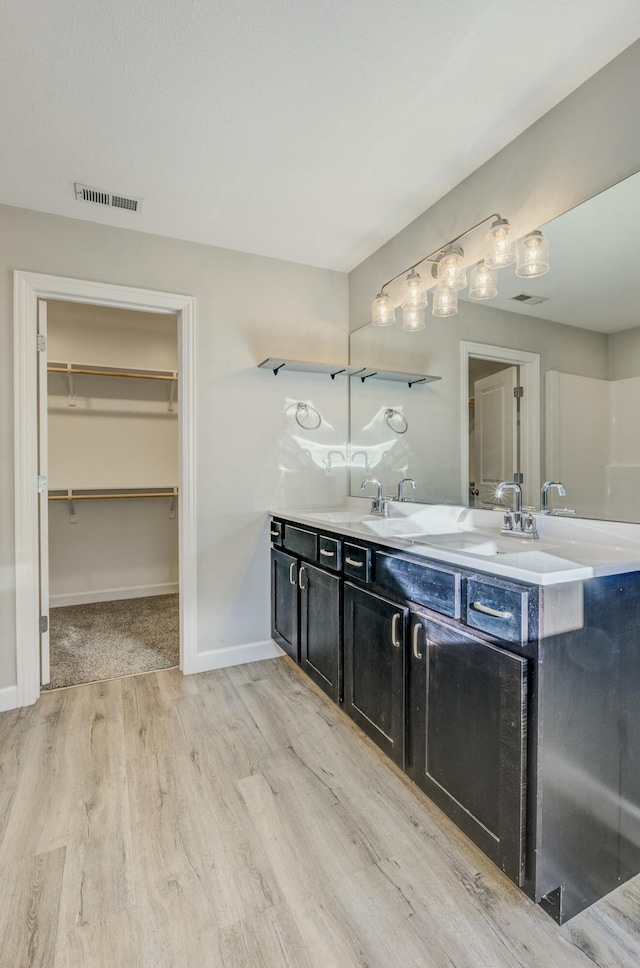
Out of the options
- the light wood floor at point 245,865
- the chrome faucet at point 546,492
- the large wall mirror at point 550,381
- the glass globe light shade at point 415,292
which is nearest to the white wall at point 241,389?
the large wall mirror at point 550,381

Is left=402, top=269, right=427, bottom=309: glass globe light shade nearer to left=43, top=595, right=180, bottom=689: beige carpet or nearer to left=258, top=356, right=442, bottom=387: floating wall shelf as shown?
left=258, top=356, right=442, bottom=387: floating wall shelf

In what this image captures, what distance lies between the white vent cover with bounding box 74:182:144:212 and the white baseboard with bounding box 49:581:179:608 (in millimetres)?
3025

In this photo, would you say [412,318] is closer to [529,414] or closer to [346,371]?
[346,371]

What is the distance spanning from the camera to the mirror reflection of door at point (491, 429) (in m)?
1.97

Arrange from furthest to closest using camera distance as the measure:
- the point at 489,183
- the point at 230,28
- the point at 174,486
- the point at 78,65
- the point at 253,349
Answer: the point at 174,486
the point at 253,349
the point at 489,183
the point at 78,65
the point at 230,28

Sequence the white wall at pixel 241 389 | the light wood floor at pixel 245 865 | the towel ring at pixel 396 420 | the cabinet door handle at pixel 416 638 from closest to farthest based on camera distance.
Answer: the light wood floor at pixel 245 865, the cabinet door handle at pixel 416 638, the white wall at pixel 241 389, the towel ring at pixel 396 420

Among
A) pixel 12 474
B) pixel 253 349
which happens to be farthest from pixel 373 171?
pixel 12 474

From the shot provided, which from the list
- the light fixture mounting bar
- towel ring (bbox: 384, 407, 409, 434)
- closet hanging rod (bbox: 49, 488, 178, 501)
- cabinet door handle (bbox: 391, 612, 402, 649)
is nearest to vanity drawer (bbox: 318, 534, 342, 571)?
cabinet door handle (bbox: 391, 612, 402, 649)

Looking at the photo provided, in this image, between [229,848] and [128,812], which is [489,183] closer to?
[229,848]

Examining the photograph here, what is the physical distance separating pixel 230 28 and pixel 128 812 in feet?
8.43

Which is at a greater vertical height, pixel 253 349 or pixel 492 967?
pixel 253 349

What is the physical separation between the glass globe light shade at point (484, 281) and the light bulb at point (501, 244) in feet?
0.25

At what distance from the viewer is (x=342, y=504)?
3.13 metres

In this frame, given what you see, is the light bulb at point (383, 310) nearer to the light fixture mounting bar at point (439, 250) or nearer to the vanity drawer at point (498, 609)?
the light fixture mounting bar at point (439, 250)
